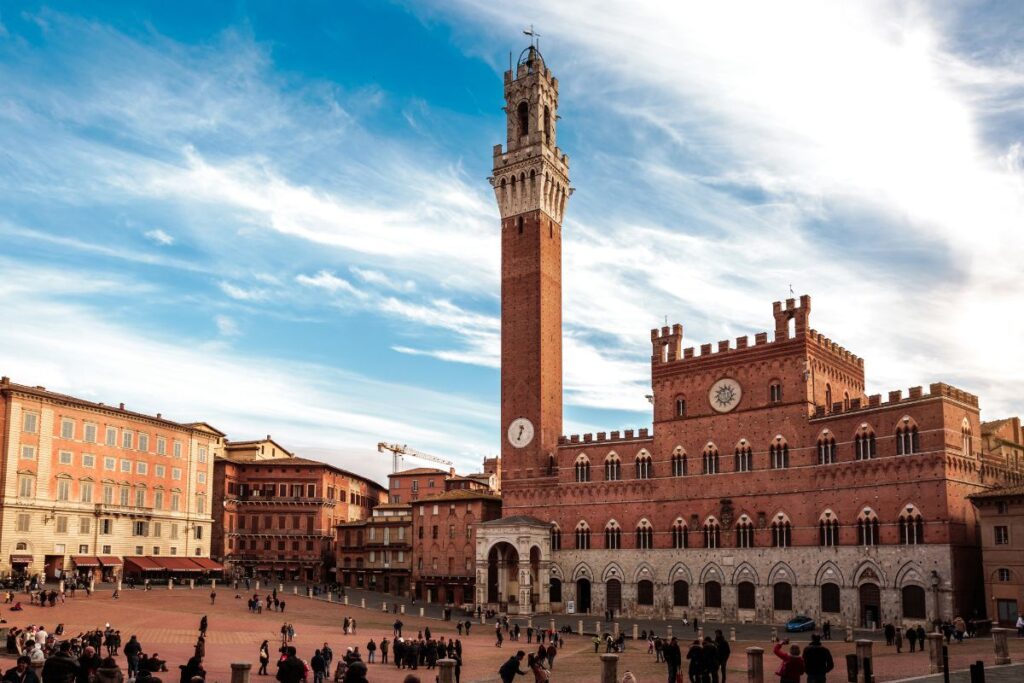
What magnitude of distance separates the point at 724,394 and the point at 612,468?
10.7 metres

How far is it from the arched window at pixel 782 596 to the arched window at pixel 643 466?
12595 mm

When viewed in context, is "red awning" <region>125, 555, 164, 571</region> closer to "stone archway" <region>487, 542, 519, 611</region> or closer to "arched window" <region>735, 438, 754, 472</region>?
"stone archway" <region>487, 542, 519, 611</region>

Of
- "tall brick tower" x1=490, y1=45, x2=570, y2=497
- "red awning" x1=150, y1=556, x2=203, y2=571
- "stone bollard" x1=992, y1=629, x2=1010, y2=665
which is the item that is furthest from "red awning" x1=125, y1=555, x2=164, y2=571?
"stone bollard" x1=992, y1=629, x2=1010, y2=665

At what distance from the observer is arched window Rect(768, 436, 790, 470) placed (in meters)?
62.8

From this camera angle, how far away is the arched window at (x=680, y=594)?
2611 inches

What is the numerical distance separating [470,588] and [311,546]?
73.4ft

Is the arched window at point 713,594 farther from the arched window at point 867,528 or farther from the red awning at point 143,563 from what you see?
the red awning at point 143,563

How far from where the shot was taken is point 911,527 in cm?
5562

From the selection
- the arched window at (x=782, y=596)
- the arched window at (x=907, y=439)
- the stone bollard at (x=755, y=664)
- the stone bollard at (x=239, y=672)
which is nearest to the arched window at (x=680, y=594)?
the arched window at (x=782, y=596)

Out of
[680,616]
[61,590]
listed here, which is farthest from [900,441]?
[61,590]

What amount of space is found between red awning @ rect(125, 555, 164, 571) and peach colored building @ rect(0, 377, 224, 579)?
64cm

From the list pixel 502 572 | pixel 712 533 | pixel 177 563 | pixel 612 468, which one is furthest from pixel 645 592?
pixel 177 563

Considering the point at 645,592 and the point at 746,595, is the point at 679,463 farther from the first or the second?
the point at 746,595

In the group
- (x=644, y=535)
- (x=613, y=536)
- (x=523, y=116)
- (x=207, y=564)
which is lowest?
(x=207, y=564)
